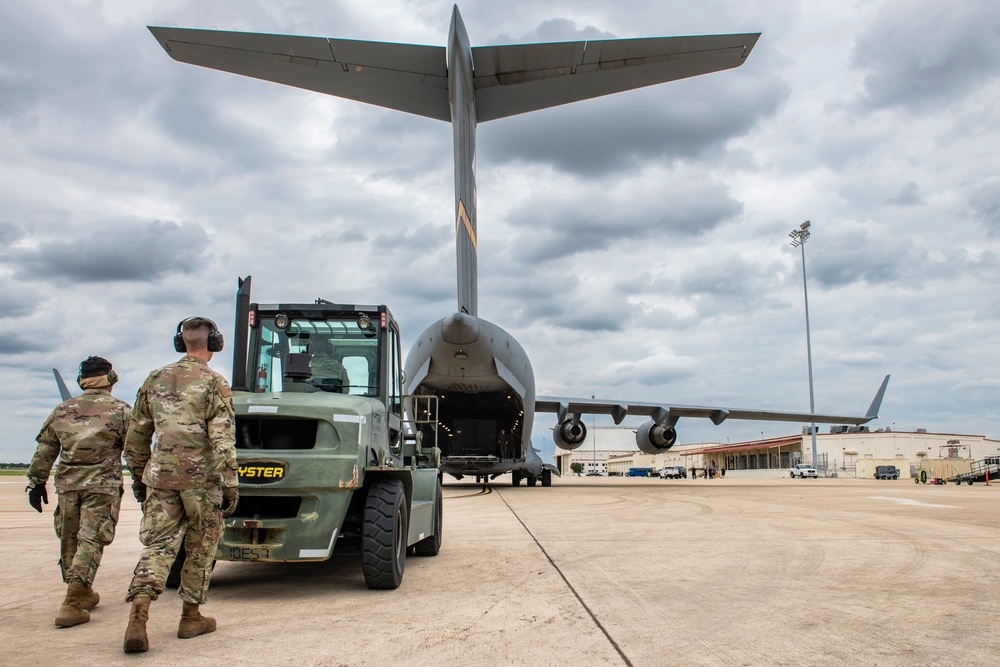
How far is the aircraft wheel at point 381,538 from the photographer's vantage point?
17.6 feet

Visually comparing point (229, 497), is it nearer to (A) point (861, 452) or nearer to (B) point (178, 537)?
(B) point (178, 537)

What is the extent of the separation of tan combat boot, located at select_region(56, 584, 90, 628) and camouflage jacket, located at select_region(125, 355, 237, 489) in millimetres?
867

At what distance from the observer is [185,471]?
163 inches

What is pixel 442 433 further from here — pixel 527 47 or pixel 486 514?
pixel 527 47

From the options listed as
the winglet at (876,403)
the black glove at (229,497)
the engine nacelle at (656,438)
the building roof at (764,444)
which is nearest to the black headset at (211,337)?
the black glove at (229,497)

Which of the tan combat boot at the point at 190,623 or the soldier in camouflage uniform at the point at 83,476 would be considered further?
the soldier in camouflage uniform at the point at 83,476

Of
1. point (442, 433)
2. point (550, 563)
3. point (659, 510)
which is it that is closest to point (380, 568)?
point (550, 563)

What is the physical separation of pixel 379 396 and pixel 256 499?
1.43 metres

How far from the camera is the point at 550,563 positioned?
693 cm

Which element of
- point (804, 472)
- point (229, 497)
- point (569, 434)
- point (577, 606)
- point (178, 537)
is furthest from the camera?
point (804, 472)

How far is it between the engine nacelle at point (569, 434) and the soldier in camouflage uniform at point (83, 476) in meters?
23.0

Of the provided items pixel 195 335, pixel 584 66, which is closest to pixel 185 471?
pixel 195 335

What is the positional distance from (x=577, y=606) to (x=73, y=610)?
122 inches

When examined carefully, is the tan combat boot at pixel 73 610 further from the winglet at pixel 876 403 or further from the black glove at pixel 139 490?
the winglet at pixel 876 403
